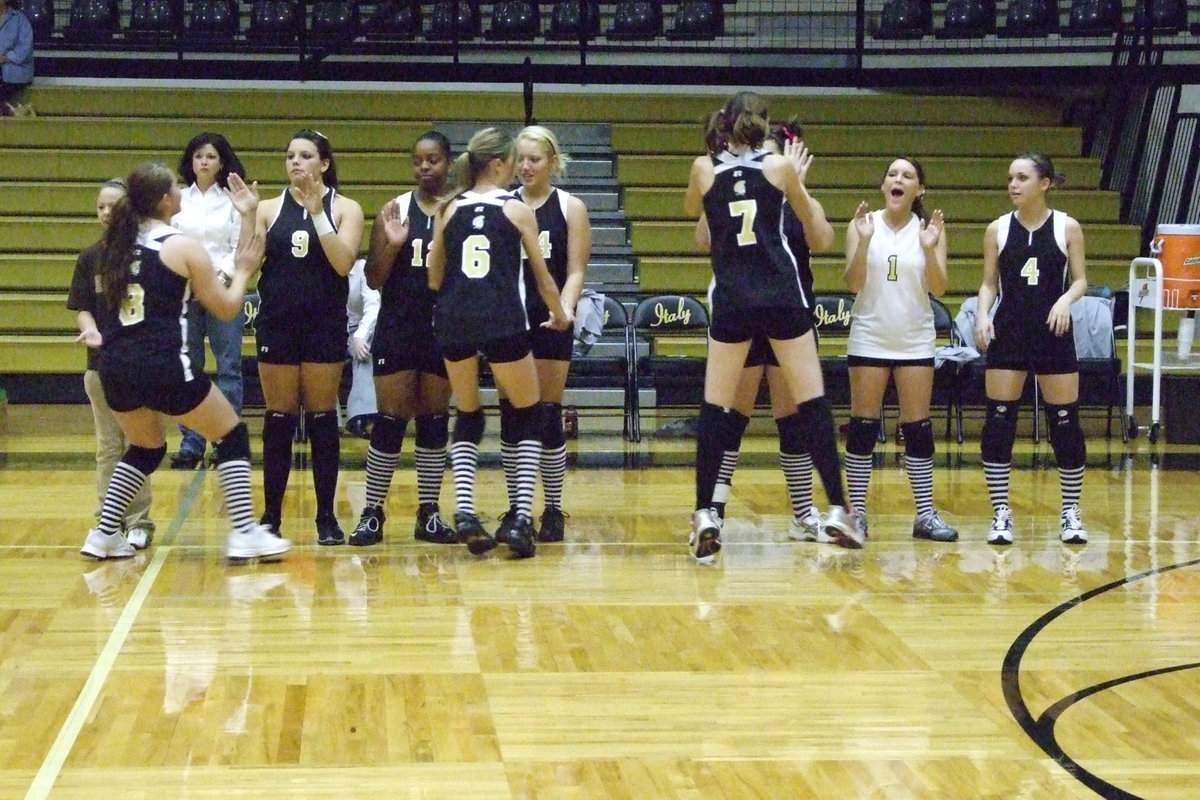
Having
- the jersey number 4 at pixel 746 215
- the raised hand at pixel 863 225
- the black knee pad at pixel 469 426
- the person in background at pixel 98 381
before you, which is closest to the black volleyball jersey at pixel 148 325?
the person in background at pixel 98 381

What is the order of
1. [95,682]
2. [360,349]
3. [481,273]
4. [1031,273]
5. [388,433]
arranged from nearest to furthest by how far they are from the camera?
[95,682], [481,273], [388,433], [1031,273], [360,349]

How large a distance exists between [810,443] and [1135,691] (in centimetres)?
180

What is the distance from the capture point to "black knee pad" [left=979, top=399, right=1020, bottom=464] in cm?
652

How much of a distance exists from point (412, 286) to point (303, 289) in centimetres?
45

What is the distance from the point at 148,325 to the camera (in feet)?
18.5

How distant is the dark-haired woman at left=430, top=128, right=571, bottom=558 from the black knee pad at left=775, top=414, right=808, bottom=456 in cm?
103

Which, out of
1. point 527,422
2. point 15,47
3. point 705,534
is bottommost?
point 705,534

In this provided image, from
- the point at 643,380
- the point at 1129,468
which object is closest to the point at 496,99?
the point at 643,380

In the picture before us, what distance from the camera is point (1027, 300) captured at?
6.40 metres

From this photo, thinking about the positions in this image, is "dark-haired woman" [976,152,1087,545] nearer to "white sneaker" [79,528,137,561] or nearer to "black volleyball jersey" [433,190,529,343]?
"black volleyball jersey" [433,190,529,343]

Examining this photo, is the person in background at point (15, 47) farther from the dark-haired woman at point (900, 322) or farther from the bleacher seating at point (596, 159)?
the dark-haired woman at point (900, 322)

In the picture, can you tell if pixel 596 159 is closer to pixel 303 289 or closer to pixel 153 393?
pixel 303 289

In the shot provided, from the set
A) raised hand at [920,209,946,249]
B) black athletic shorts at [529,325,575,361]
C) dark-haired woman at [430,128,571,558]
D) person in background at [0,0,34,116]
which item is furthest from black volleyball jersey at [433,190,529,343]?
person in background at [0,0,34,116]

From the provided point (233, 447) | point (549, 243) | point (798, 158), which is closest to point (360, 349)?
point (549, 243)
